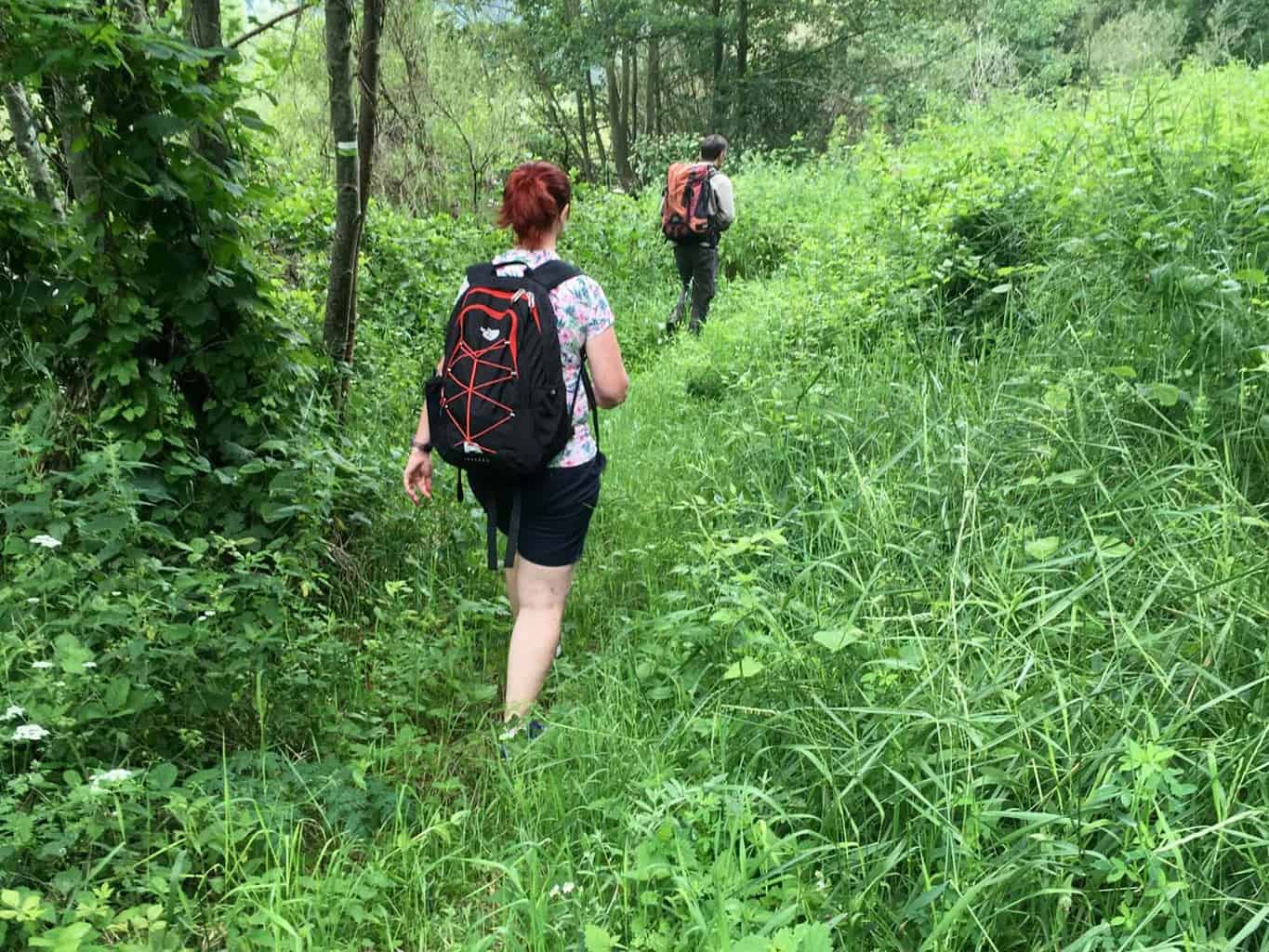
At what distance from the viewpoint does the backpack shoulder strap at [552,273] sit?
244cm

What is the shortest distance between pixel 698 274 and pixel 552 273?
4822mm

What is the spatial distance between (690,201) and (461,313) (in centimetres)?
472

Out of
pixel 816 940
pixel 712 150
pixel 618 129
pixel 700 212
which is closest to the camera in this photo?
pixel 816 940

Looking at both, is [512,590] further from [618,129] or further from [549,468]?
[618,129]

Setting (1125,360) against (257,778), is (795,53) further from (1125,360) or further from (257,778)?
(257,778)

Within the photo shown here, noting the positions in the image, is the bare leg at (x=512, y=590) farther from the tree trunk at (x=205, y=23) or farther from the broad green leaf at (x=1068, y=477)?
the tree trunk at (x=205, y=23)

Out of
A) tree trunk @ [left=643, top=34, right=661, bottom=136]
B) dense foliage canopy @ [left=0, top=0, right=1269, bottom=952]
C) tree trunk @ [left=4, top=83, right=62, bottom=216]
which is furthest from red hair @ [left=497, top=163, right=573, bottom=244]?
tree trunk @ [left=643, top=34, right=661, bottom=136]

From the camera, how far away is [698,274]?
23.2ft

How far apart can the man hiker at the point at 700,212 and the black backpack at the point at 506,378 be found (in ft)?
14.9

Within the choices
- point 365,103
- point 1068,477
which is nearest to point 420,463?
point 365,103

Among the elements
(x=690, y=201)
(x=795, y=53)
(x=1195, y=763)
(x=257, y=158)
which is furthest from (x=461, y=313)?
(x=795, y=53)

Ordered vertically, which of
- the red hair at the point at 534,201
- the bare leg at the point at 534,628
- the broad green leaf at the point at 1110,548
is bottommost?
the bare leg at the point at 534,628

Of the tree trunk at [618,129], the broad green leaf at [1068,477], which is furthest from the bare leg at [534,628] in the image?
the tree trunk at [618,129]

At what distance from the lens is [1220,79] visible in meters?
6.23
